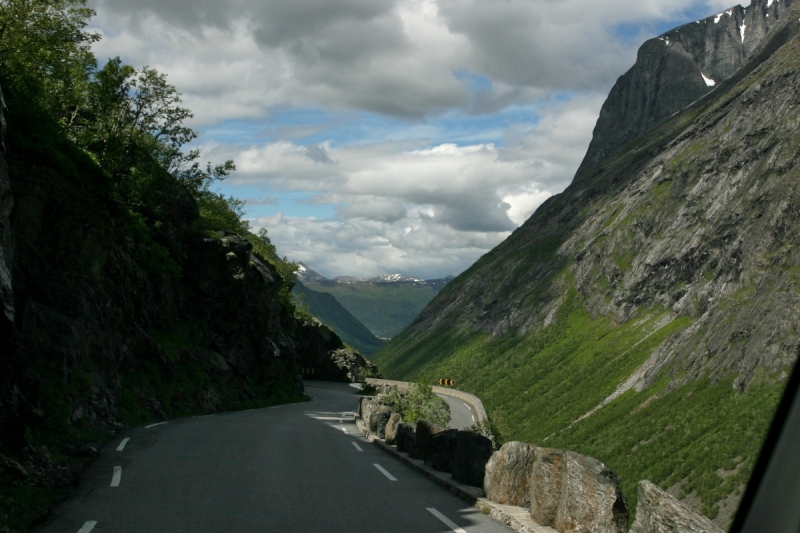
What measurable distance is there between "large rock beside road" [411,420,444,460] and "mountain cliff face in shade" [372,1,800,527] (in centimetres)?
1861

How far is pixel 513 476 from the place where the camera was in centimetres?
1066

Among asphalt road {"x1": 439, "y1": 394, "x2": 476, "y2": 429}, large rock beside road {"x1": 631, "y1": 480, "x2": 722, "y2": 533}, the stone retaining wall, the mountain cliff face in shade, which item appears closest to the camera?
large rock beside road {"x1": 631, "y1": 480, "x2": 722, "y2": 533}

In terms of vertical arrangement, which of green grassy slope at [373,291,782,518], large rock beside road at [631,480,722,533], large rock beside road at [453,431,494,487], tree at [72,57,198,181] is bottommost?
green grassy slope at [373,291,782,518]

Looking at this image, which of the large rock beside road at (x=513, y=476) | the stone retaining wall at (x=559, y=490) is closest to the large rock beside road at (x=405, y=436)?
the stone retaining wall at (x=559, y=490)

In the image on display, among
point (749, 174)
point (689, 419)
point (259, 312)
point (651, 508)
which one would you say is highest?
point (749, 174)

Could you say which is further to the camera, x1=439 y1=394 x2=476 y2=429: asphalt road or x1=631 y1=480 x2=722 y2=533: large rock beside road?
x1=439 y1=394 x2=476 y2=429: asphalt road

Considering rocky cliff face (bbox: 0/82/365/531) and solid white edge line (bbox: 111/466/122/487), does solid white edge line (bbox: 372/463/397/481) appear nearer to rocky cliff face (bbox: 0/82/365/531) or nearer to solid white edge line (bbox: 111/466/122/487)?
solid white edge line (bbox: 111/466/122/487)

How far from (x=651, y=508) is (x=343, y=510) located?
5158 mm

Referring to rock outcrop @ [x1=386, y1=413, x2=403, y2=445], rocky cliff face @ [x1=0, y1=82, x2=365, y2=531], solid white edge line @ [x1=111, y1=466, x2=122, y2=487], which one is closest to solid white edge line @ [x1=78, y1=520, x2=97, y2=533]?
rocky cliff face @ [x1=0, y1=82, x2=365, y2=531]

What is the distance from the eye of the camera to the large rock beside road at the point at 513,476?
10.6 metres

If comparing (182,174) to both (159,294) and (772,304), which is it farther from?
(772,304)

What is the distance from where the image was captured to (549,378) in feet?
366

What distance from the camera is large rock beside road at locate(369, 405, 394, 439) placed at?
68.0 feet

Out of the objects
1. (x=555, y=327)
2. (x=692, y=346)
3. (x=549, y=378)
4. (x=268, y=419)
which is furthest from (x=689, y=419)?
(x=555, y=327)
